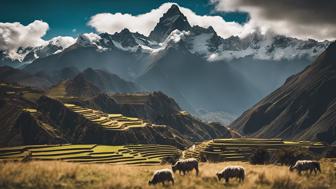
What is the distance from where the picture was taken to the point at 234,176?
31.4m

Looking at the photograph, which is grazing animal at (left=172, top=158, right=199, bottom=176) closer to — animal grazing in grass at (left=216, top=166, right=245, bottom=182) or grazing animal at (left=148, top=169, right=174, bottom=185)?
animal grazing in grass at (left=216, top=166, right=245, bottom=182)

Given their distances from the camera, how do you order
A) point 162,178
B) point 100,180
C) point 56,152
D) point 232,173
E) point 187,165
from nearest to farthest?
point 100,180 < point 162,178 < point 232,173 < point 187,165 < point 56,152

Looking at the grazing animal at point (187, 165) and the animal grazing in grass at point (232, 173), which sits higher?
the grazing animal at point (187, 165)

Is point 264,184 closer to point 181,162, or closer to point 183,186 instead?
point 183,186

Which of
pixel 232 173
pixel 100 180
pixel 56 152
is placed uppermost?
pixel 56 152

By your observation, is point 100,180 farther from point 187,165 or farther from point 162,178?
point 187,165

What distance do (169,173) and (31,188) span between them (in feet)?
32.1

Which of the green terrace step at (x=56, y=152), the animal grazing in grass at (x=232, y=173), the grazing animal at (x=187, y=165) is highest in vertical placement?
the green terrace step at (x=56, y=152)

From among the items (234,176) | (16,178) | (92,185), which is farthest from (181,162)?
(16,178)

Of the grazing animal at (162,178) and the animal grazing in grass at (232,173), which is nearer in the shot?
the grazing animal at (162,178)

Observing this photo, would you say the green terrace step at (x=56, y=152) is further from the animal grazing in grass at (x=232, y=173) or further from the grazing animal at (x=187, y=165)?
the animal grazing in grass at (x=232, y=173)

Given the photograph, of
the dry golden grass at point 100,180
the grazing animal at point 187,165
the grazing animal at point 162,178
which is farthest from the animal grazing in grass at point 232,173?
the grazing animal at point 187,165

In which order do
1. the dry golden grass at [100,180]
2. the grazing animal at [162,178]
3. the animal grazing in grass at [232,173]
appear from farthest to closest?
the animal grazing in grass at [232,173]
the grazing animal at [162,178]
the dry golden grass at [100,180]

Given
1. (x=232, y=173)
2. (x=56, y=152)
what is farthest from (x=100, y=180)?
(x=56, y=152)
